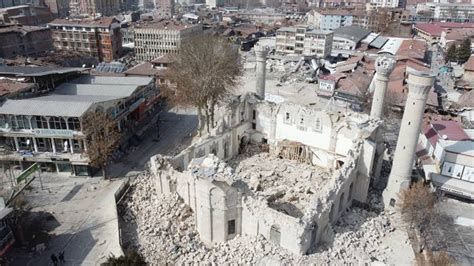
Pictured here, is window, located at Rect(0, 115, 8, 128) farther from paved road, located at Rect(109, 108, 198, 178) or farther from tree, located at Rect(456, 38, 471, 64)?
tree, located at Rect(456, 38, 471, 64)

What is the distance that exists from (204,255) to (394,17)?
12535 cm

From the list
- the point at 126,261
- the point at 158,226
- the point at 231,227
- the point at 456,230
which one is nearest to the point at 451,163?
the point at 456,230

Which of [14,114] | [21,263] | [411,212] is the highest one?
[14,114]

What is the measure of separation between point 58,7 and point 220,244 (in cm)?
14654

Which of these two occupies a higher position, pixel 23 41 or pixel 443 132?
pixel 23 41

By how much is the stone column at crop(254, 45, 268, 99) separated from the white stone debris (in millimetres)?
20671

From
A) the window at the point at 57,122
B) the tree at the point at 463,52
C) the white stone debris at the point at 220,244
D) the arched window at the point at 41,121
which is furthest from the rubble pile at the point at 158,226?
the tree at the point at 463,52

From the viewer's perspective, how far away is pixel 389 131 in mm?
47562

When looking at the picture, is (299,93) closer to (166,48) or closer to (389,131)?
(389,131)

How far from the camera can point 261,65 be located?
4556 centimetres

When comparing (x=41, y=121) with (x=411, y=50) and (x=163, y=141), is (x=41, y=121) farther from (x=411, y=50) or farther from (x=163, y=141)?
(x=411, y=50)

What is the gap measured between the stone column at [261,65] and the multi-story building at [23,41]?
164 feet

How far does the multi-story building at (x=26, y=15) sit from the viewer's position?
98688 mm

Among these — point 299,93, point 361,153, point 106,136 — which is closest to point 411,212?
point 361,153
